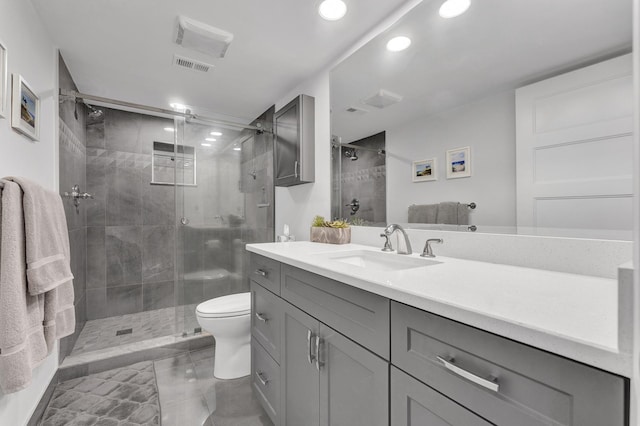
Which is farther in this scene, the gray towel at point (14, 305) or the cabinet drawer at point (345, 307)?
the gray towel at point (14, 305)

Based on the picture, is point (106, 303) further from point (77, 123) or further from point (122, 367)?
point (77, 123)

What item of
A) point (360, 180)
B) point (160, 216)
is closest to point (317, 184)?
point (360, 180)

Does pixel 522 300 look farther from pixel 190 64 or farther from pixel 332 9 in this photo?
pixel 190 64

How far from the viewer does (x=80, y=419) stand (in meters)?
1.53

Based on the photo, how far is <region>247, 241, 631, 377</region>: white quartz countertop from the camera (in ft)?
1.45

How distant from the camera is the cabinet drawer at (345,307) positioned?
2.59 feet

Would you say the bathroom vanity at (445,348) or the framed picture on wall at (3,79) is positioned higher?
the framed picture on wall at (3,79)

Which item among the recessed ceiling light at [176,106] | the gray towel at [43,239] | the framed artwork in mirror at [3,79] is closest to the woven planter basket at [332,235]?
the gray towel at [43,239]

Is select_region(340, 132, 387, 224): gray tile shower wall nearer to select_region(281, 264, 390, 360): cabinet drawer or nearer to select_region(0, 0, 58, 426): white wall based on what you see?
select_region(281, 264, 390, 360): cabinet drawer

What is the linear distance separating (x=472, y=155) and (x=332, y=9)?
1.10 m

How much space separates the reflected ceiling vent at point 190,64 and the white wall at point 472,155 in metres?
1.55

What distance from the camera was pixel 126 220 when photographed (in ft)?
9.87

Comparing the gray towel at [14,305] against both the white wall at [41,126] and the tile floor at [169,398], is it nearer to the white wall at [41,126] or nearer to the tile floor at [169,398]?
the white wall at [41,126]

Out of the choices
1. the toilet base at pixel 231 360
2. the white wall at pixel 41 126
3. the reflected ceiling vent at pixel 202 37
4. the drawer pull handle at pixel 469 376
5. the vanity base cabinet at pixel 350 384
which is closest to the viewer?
the drawer pull handle at pixel 469 376
